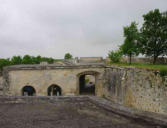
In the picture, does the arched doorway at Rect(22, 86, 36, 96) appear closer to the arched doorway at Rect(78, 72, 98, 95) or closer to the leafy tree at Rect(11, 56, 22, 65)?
the arched doorway at Rect(78, 72, 98, 95)

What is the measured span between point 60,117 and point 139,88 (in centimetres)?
785

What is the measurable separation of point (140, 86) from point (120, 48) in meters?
8.71

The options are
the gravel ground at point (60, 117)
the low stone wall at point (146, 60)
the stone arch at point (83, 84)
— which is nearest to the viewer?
the gravel ground at point (60, 117)

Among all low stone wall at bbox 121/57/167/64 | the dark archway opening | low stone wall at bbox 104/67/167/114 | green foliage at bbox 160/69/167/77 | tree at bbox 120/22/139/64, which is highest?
tree at bbox 120/22/139/64

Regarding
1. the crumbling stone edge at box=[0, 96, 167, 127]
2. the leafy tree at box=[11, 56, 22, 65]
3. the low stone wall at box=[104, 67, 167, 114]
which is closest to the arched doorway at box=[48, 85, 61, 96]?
the low stone wall at box=[104, 67, 167, 114]

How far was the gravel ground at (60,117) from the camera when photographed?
92.9 inches

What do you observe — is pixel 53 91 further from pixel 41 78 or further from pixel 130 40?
pixel 130 40

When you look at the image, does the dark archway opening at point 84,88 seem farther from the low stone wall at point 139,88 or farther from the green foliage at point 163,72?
the green foliage at point 163,72

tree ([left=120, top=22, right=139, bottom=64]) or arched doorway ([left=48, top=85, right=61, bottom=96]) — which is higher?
tree ([left=120, top=22, right=139, bottom=64])

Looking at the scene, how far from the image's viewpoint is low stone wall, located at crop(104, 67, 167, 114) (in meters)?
7.45

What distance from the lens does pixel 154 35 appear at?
60.6 feet

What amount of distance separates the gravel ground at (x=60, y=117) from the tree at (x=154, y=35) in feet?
58.8

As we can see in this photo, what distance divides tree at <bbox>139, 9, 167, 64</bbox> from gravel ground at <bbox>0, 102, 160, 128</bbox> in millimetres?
17916

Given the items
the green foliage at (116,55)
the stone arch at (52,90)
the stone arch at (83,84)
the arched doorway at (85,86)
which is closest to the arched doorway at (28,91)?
the stone arch at (52,90)
